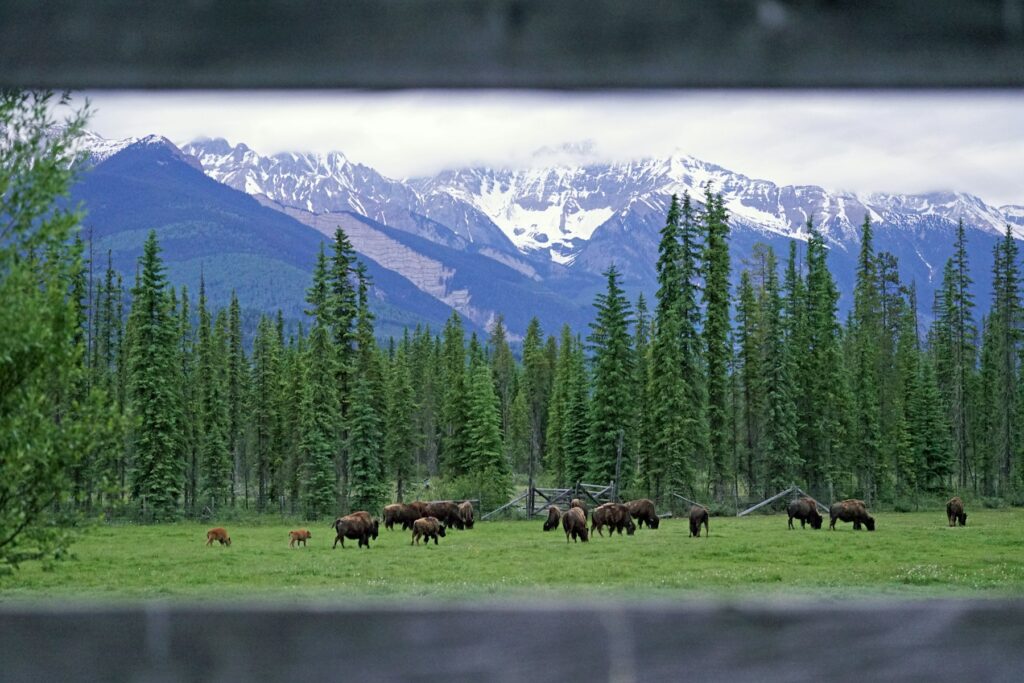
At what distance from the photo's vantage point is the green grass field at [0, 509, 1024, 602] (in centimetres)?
1140

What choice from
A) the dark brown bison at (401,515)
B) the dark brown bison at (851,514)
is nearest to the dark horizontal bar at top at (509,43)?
the dark brown bison at (851,514)

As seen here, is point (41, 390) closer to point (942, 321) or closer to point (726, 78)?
point (726, 78)

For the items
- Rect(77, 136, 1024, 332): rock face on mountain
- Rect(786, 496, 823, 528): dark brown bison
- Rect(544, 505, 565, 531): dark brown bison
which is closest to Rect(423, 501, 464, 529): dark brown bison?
Rect(544, 505, 565, 531): dark brown bison

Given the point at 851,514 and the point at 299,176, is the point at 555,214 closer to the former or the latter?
the point at 851,514

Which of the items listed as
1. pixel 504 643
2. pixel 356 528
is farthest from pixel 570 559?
pixel 504 643

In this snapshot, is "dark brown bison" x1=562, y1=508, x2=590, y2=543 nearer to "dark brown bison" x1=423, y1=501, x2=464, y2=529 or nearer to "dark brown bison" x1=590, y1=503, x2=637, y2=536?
"dark brown bison" x1=590, y1=503, x2=637, y2=536

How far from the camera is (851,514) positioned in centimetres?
2284

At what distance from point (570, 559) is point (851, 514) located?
10717mm

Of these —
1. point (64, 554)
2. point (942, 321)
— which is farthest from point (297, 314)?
point (64, 554)

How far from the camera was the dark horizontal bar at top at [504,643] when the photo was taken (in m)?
1.69

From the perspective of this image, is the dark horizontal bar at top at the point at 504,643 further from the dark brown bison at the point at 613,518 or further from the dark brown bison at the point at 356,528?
the dark brown bison at the point at 613,518

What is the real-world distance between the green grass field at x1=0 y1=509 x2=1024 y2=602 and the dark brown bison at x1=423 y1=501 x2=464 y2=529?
60cm

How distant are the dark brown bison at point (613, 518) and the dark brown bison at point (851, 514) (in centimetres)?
505

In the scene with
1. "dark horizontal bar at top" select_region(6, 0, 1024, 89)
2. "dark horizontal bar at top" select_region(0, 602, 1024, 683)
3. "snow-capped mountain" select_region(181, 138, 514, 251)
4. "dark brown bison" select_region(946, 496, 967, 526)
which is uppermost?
"snow-capped mountain" select_region(181, 138, 514, 251)
